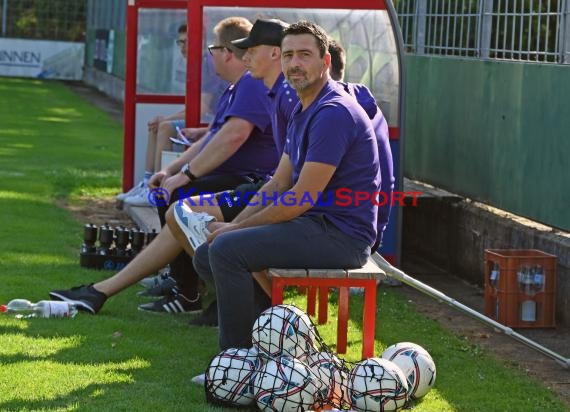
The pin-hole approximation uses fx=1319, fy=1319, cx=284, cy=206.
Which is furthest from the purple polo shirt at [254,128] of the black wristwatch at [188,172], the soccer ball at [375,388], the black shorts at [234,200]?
the soccer ball at [375,388]

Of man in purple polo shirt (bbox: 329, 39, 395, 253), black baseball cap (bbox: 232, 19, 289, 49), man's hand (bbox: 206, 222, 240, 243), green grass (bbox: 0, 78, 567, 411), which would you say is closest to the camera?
green grass (bbox: 0, 78, 567, 411)

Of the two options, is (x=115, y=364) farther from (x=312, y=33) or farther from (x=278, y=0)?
(x=278, y=0)

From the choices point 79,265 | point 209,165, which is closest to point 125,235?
point 79,265

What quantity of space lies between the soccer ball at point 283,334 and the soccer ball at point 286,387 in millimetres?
176

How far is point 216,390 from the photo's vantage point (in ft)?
18.8

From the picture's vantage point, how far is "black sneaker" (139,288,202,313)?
7938 millimetres

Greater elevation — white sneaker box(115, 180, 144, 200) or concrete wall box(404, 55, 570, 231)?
concrete wall box(404, 55, 570, 231)

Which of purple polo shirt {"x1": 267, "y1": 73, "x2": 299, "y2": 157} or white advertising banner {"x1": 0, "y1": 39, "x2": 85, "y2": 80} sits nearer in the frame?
purple polo shirt {"x1": 267, "y1": 73, "x2": 299, "y2": 157}

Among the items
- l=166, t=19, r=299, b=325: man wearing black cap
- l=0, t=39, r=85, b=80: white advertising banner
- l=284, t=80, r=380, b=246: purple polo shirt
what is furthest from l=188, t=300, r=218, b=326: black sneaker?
l=0, t=39, r=85, b=80: white advertising banner

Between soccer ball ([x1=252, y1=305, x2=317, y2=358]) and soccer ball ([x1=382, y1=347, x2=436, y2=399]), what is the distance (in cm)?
44

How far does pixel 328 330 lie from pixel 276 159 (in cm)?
112

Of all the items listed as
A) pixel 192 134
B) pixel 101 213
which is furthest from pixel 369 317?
pixel 101 213

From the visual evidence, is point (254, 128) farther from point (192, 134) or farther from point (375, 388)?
point (375, 388)

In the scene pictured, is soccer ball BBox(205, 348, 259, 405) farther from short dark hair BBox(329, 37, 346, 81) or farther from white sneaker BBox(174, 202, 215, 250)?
short dark hair BBox(329, 37, 346, 81)
